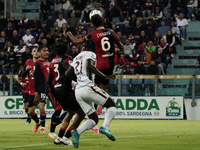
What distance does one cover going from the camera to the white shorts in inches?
307

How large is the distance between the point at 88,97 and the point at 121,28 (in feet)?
56.7

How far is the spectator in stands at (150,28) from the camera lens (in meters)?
23.3

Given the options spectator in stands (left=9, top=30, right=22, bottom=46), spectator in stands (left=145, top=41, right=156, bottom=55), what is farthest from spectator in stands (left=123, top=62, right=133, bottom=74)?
spectator in stands (left=9, top=30, right=22, bottom=46)

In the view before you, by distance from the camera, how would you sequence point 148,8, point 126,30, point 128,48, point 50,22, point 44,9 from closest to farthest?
point 128,48 → point 126,30 → point 148,8 → point 50,22 → point 44,9

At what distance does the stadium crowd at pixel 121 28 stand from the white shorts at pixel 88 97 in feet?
38.9

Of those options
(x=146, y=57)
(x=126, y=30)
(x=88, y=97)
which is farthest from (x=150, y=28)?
(x=88, y=97)

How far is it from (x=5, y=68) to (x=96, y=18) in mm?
13828

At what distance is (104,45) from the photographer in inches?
387

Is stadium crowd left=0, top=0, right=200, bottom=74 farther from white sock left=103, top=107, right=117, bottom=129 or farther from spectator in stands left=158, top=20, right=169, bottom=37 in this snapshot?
white sock left=103, top=107, right=117, bottom=129

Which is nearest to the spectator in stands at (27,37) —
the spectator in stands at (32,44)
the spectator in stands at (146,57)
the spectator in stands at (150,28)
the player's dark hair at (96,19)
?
the spectator in stands at (32,44)

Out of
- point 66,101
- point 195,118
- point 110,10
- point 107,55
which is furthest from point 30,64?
point 110,10

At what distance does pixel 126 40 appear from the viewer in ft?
73.5

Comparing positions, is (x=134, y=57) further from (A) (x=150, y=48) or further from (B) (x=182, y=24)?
(B) (x=182, y=24)

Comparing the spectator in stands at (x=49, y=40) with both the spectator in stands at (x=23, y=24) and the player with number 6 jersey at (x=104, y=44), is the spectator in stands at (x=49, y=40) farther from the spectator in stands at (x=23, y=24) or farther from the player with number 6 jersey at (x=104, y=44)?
the player with number 6 jersey at (x=104, y=44)
